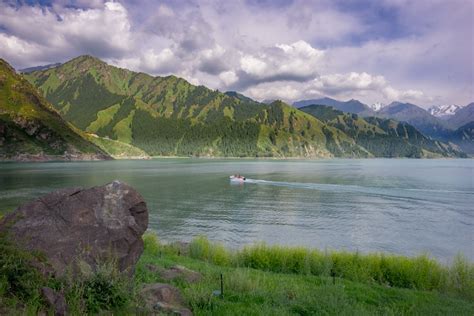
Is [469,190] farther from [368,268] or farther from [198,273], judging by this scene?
[198,273]

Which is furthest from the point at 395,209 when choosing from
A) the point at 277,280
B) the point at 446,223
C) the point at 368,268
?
the point at 277,280

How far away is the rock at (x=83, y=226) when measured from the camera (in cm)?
1232

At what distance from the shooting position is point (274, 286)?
16.0 meters

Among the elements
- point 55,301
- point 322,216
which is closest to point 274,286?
point 55,301

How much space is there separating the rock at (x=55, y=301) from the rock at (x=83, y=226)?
2.02m

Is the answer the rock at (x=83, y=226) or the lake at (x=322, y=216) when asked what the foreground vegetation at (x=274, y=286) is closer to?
the rock at (x=83, y=226)

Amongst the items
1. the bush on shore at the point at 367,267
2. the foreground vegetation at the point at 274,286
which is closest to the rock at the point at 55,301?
the foreground vegetation at the point at 274,286

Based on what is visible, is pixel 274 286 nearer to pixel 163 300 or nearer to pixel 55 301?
pixel 163 300

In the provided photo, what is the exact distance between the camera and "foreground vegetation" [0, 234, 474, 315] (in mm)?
10039

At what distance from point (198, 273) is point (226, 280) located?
231cm

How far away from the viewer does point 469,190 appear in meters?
87.0

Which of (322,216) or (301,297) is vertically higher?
(301,297)

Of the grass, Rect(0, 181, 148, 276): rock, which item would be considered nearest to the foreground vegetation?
the grass

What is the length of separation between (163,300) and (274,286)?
6181 mm
